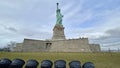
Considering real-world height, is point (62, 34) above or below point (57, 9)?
below

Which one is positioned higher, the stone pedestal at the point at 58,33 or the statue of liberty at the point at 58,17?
the statue of liberty at the point at 58,17

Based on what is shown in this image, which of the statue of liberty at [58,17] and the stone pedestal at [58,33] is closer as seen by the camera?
the stone pedestal at [58,33]

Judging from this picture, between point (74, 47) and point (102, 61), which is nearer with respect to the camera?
point (102, 61)

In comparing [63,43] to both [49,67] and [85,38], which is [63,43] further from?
[49,67]

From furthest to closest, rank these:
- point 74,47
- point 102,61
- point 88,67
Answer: point 74,47 < point 102,61 < point 88,67

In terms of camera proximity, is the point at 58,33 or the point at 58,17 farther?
the point at 58,17

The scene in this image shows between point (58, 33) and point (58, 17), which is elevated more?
point (58, 17)

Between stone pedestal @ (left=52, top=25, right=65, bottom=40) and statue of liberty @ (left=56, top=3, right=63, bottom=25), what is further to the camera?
statue of liberty @ (left=56, top=3, right=63, bottom=25)

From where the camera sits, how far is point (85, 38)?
178ft

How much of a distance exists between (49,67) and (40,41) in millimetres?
45235

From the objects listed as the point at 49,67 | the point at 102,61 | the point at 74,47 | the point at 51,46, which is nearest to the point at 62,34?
the point at 51,46

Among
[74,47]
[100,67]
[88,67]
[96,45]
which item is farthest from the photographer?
[96,45]

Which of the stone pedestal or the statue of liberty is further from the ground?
the statue of liberty

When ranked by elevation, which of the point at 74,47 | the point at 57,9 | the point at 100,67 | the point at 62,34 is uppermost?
the point at 57,9
